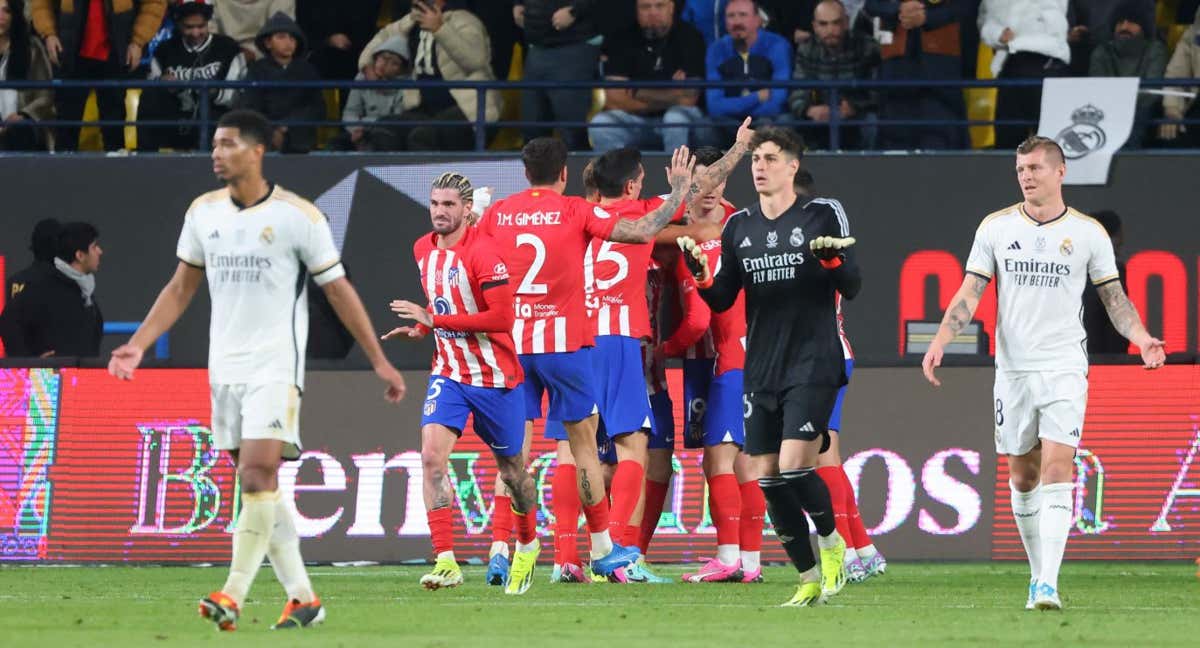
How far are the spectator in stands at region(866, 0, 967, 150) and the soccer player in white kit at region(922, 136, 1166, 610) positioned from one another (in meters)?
7.86

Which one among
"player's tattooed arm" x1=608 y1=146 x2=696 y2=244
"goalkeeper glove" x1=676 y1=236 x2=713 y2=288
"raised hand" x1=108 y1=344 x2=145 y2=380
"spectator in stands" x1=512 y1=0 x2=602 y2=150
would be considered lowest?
"raised hand" x1=108 y1=344 x2=145 y2=380

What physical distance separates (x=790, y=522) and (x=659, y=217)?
6.80 ft

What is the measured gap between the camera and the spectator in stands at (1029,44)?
18.4 metres

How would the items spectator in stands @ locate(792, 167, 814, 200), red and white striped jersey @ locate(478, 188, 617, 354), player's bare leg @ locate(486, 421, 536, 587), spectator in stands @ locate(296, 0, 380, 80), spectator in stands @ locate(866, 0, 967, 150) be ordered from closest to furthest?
red and white striped jersey @ locate(478, 188, 617, 354) → player's bare leg @ locate(486, 421, 536, 587) → spectator in stands @ locate(792, 167, 814, 200) → spectator in stands @ locate(866, 0, 967, 150) → spectator in stands @ locate(296, 0, 380, 80)

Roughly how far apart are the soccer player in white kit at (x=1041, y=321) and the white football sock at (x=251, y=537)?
3557 mm

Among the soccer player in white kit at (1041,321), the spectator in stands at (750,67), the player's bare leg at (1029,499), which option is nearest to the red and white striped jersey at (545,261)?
the soccer player in white kit at (1041,321)

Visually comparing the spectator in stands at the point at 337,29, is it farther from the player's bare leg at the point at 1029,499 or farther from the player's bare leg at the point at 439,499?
the player's bare leg at the point at 1029,499

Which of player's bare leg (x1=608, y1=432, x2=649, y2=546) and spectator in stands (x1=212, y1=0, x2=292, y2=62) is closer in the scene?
player's bare leg (x1=608, y1=432, x2=649, y2=546)

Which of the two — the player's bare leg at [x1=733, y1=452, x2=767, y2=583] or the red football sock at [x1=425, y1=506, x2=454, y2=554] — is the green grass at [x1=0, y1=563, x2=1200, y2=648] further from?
the red football sock at [x1=425, y1=506, x2=454, y2=554]

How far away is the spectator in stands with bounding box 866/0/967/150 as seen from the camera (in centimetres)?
1867

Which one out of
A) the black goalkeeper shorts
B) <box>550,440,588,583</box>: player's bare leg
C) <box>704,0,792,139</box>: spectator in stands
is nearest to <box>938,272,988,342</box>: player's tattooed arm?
the black goalkeeper shorts

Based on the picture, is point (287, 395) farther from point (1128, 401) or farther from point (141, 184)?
point (141, 184)

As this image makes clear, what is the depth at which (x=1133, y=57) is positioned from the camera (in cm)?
1858

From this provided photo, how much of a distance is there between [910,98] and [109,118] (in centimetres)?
770
